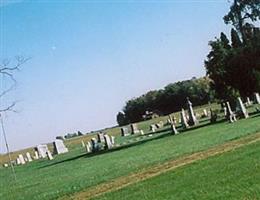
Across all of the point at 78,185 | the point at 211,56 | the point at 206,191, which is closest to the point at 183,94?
the point at 211,56

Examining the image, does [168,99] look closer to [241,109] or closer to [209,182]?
[241,109]

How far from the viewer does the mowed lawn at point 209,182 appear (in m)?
12.6

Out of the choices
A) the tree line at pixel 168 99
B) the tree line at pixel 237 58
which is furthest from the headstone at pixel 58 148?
the tree line at pixel 168 99

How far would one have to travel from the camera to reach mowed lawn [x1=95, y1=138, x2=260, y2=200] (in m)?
12.6

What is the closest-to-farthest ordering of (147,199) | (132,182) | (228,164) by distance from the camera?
(147,199), (228,164), (132,182)

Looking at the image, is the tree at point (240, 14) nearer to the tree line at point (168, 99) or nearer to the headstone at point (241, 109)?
the headstone at point (241, 109)


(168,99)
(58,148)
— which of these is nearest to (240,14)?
(58,148)

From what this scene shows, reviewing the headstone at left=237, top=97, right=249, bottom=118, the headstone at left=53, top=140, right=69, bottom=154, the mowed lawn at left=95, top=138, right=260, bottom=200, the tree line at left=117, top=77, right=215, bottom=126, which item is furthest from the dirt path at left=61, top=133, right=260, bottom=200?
the tree line at left=117, top=77, right=215, bottom=126

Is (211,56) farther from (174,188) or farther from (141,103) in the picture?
(141,103)

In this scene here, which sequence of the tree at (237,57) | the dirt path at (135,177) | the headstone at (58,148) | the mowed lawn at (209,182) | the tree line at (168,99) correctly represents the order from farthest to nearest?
the tree line at (168,99) < the headstone at (58,148) < the tree at (237,57) < the dirt path at (135,177) < the mowed lawn at (209,182)

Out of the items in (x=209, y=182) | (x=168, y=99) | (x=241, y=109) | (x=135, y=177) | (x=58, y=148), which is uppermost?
(x=168, y=99)

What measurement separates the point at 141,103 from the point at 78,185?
387ft

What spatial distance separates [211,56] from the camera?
5938cm

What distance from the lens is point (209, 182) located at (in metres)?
14.5
